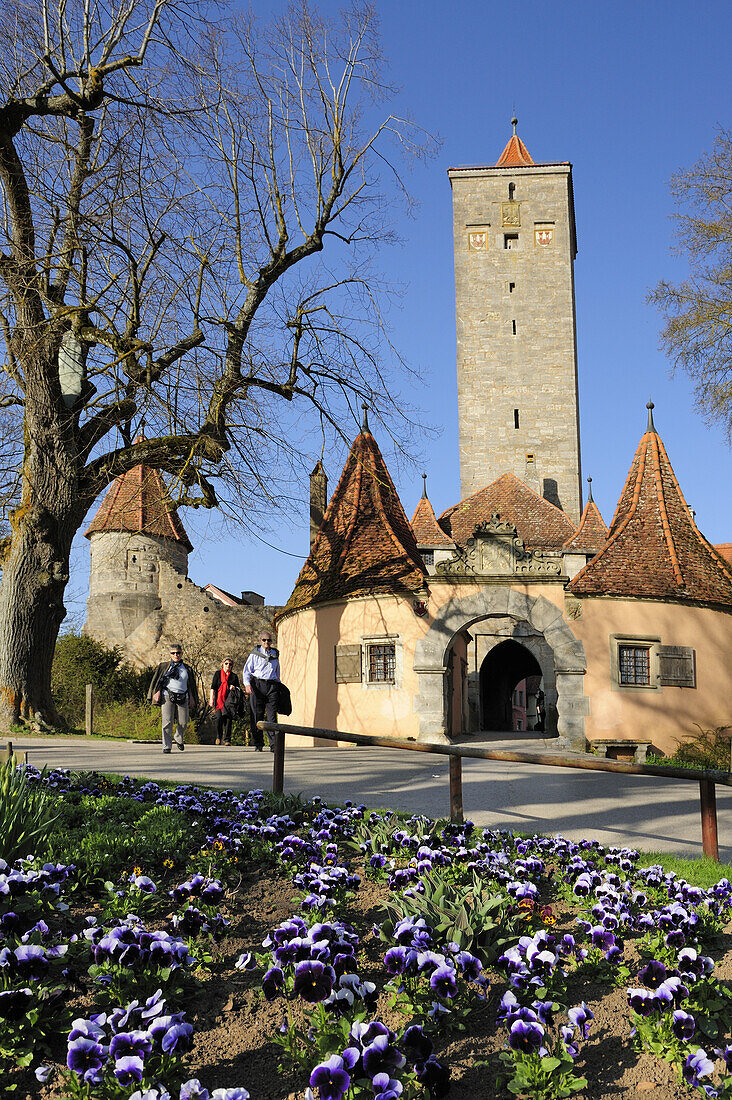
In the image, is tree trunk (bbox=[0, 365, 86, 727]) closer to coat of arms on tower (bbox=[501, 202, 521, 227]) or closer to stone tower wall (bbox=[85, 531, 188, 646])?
stone tower wall (bbox=[85, 531, 188, 646])

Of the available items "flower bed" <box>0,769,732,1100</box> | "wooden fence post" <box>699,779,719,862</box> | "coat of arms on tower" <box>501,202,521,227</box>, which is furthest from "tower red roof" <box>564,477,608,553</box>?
"flower bed" <box>0,769,732,1100</box>

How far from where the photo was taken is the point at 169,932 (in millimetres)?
4484

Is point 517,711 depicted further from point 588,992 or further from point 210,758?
point 588,992

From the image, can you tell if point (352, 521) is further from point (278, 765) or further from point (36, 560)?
point (278, 765)

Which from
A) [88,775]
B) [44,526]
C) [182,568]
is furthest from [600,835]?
[182,568]

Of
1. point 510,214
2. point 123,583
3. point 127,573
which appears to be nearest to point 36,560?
point 127,573

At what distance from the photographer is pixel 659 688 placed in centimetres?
1783

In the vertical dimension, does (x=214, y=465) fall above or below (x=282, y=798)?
above

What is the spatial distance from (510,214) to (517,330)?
546 cm

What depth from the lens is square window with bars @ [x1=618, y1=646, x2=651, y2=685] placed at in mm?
17906

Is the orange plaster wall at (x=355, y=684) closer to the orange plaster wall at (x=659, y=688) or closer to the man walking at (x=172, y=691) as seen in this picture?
the orange plaster wall at (x=659, y=688)

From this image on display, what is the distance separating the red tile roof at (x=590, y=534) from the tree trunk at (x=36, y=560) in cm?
1522

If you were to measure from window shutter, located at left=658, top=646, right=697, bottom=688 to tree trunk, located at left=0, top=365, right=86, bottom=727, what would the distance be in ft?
35.2

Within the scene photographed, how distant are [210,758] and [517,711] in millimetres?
51335
